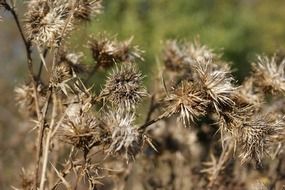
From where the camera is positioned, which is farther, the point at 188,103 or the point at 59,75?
the point at 59,75

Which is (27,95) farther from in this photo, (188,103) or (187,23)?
(187,23)

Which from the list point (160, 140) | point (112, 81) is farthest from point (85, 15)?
point (160, 140)

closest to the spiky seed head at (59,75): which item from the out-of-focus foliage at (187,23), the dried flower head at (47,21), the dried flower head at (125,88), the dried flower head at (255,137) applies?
the dried flower head at (47,21)

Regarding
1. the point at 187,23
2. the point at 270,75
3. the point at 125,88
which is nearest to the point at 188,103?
the point at 125,88

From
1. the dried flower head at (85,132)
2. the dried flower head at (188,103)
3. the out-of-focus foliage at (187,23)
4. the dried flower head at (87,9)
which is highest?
the dried flower head at (87,9)

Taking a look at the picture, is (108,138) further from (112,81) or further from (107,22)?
(107,22)

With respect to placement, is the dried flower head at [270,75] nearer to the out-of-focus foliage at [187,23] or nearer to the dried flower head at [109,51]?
the dried flower head at [109,51]
